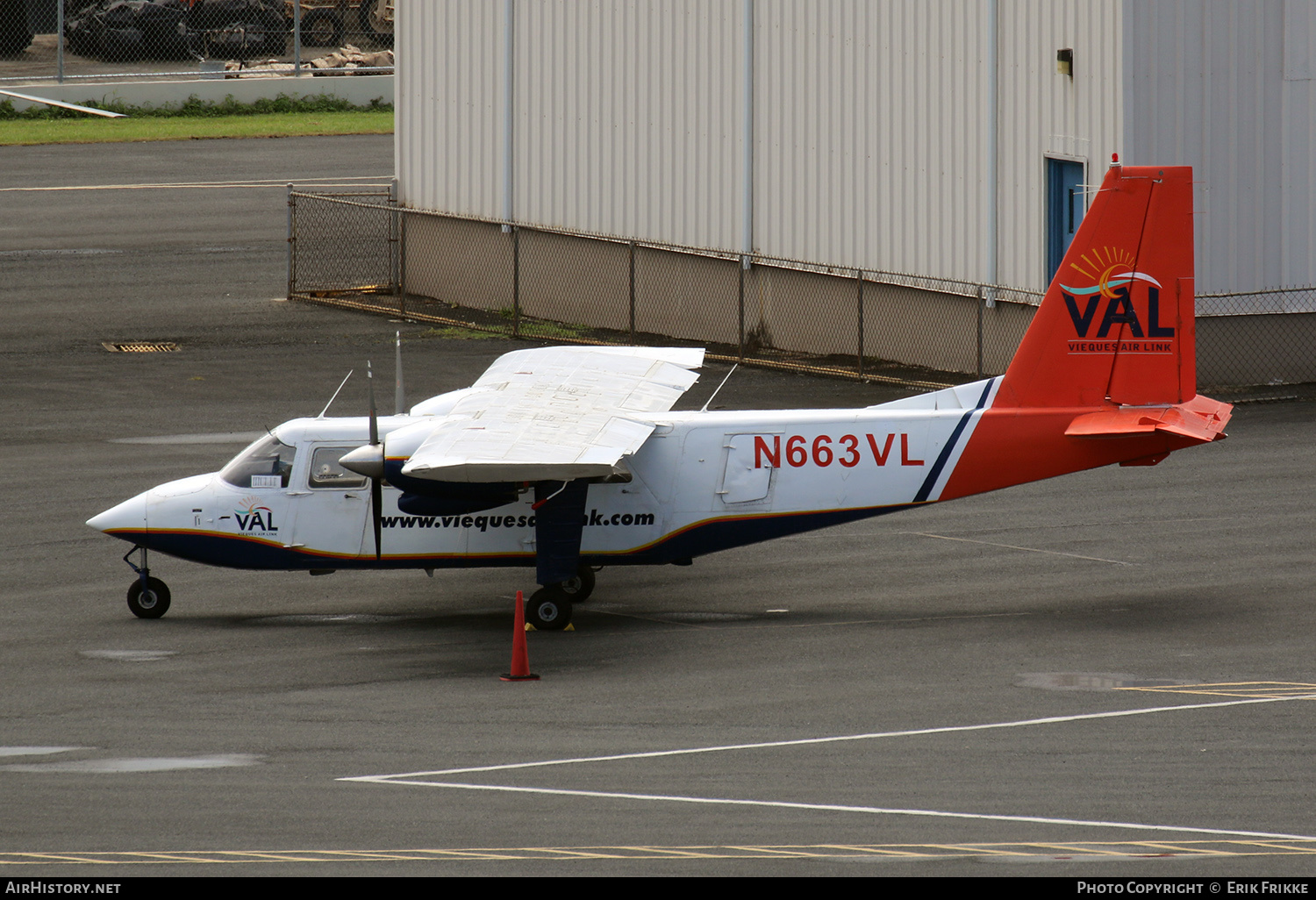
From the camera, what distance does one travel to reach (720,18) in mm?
36344

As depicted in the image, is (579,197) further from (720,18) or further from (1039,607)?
(1039,607)

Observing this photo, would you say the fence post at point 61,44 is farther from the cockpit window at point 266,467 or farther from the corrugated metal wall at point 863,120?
the cockpit window at point 266,467

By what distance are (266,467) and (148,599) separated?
6.67 ft

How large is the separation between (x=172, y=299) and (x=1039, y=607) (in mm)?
25327

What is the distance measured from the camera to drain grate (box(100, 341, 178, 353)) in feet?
119

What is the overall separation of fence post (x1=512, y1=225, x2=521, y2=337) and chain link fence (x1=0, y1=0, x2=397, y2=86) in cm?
2326

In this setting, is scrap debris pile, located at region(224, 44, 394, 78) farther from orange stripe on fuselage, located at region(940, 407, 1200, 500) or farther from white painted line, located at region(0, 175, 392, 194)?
orange stripe on fuselage, located at region(940, 407, 1200, 500)

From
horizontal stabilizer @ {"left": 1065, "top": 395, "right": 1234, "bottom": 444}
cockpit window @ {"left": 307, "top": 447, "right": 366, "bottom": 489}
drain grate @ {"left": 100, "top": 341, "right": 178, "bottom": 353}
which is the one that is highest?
drain grate @ {"left": 100, "top": 341, "right": 178, "bottom": 353}

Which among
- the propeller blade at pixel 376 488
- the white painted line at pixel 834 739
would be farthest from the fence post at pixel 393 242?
the white painted line at pixel 834 739

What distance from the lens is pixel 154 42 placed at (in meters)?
63.2

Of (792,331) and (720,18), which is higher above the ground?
(720,18)

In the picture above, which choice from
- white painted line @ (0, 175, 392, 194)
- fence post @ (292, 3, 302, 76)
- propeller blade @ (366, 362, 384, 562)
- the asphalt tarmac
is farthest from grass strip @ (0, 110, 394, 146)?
propeller blade @ (366, 362, 384, 562)

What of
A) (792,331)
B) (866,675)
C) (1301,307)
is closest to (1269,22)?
(1301,307)

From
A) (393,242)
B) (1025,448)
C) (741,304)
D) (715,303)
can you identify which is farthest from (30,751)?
(393,242)
